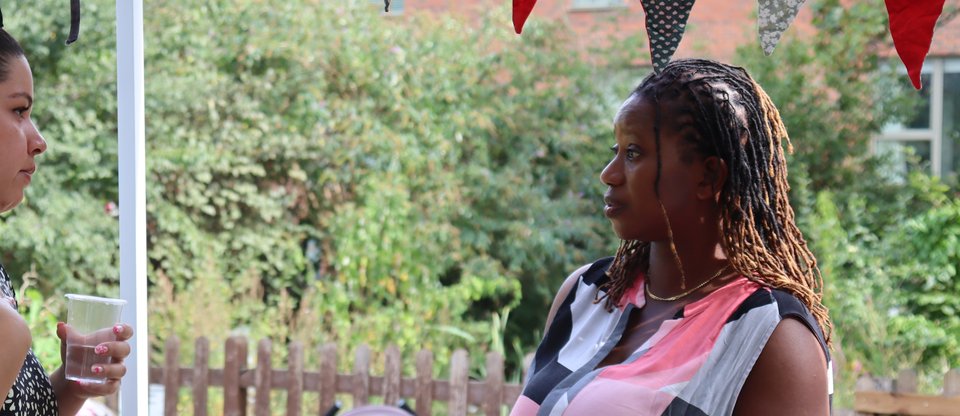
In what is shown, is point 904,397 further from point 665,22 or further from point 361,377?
point 665,22

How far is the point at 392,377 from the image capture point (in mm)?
4332

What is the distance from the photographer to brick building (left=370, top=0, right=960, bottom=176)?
24.0 ft

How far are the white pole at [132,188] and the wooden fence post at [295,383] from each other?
6.79 feet

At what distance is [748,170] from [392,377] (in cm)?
284

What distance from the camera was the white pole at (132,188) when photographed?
2.23 metres

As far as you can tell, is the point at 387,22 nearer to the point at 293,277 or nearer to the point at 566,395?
the point at 293,277

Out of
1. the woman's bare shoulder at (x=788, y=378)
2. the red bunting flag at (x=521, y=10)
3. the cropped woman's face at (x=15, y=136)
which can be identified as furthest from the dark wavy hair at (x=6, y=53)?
the woman's bare shoulder at (x=788, y=378)

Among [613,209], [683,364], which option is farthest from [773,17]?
[683,364]

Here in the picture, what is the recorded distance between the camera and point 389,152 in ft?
20.1

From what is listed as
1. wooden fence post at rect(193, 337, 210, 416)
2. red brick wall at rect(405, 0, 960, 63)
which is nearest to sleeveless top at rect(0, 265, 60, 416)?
wooden fence post at rect(193, 337, 210, 416)

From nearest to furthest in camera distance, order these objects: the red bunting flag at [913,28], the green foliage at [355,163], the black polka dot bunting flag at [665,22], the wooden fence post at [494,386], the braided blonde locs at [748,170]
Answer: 1. the red bunting flag at [913,28]
2. the black polka dot bunting flag at [665,22]
3. the braided blonde locs at [748,170]
4. the wooden fence post at [494,386]
5. the green foliage at [355,163]

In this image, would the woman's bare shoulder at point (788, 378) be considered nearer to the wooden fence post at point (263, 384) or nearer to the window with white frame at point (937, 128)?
the wooden fence post at point (263, 384)

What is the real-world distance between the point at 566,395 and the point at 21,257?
4866 millimetres

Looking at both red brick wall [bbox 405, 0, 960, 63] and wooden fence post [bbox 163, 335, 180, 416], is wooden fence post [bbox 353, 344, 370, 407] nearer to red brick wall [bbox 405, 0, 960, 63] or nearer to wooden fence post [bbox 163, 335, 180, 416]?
wooden fence post [bbox 163, 335, 180, 416]
